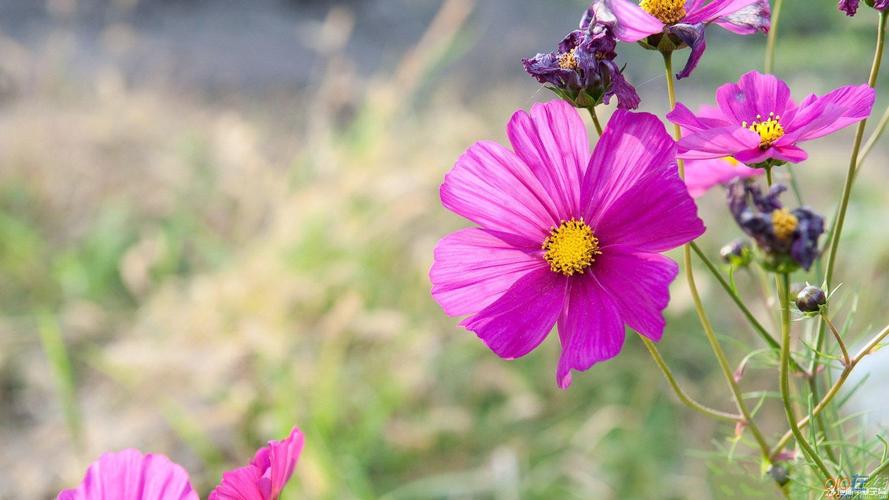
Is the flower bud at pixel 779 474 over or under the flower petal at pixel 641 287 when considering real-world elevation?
under

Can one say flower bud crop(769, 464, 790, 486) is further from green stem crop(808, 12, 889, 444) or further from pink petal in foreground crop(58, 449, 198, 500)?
pink petal in foreground crop(58, 449, 198, 500)

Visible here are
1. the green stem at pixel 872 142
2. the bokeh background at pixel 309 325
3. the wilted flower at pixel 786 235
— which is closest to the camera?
the wilted flower at pixel 786 235

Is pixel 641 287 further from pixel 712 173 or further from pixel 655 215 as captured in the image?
pixel 712 173

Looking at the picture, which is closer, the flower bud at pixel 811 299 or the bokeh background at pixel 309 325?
the flower bud at pixel 811 299

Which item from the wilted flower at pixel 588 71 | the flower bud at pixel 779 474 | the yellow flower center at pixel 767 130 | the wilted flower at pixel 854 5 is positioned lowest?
the flower bud at pixel 779 474

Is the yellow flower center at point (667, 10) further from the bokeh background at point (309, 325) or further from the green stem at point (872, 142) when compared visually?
the bokeh background at point (309, 325)

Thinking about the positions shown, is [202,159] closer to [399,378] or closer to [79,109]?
[79,109]

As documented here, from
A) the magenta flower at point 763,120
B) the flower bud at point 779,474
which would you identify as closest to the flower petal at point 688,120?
the magenta flower at point 763,120

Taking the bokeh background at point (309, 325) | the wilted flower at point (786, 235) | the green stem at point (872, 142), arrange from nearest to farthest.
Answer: the wilted flower at point (786, 235), the green stem at point (872, 142), the bokeh background at point (309, 325)
